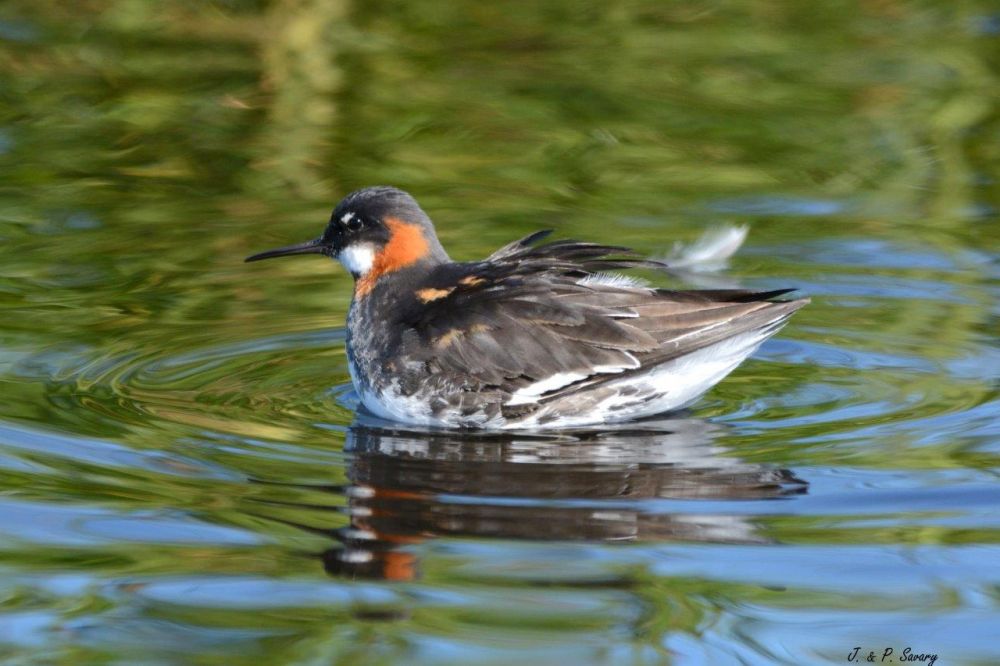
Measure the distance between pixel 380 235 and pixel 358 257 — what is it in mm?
200

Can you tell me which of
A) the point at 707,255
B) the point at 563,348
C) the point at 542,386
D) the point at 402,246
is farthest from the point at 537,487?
the point at 707,255

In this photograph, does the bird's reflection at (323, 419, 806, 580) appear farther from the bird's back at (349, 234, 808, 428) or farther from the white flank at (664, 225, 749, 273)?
the white flank at (664, 225, 749, 273)

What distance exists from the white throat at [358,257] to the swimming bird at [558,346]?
2.09 feet

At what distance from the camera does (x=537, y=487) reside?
25.7 feet

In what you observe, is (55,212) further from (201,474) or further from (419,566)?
(419,566)

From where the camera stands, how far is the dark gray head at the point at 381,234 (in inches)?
381

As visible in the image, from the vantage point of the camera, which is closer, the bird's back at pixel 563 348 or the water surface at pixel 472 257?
the water surface at pixel 472 257

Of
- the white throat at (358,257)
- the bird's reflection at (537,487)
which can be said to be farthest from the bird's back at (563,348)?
the white throat at (358,257)

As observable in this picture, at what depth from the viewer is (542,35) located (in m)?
15.9

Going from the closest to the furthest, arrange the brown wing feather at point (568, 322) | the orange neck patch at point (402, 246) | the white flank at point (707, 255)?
the brown wing feather at point (568, 322) → the orange neck patch at point (402, 246) → the white flank at point (707, 255)

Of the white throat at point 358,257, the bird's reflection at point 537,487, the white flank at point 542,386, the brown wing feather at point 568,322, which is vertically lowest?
the bird's reflection at point 537,487

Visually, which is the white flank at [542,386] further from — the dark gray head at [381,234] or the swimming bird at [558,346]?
the dark gray head at [381,234]

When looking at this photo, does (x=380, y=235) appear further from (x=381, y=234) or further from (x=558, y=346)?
(x=558, y=346)

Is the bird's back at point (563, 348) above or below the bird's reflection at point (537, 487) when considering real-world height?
above
